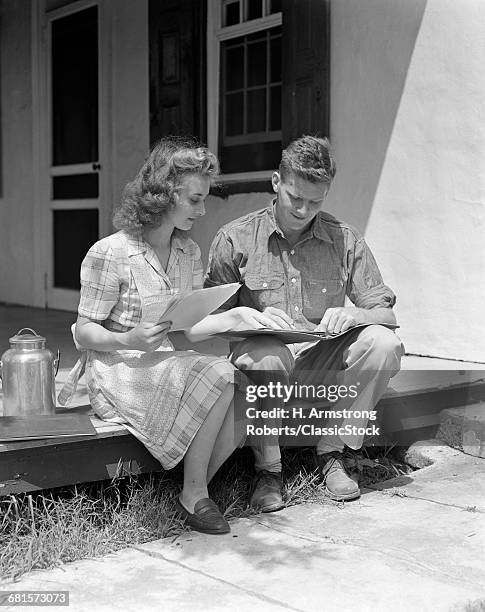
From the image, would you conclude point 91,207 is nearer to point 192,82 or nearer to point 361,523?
point 192,82

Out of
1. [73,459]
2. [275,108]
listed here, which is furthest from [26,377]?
[275,108]

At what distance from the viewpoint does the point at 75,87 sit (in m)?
7.17

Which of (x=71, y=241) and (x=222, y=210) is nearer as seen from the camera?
(x=222, y=210)

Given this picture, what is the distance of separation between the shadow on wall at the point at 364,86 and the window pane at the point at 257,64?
2.49ft

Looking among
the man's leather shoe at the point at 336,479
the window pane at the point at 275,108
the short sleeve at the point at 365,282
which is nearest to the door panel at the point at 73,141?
the window pane at the point at 275,108

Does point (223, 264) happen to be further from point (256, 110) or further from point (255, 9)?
point (255, 9)

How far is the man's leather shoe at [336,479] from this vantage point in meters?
3.24

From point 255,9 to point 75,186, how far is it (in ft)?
7.77

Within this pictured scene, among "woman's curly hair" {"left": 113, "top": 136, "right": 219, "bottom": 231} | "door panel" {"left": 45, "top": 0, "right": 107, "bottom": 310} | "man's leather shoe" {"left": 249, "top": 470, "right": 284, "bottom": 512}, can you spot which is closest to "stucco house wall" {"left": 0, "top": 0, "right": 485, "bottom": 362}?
"man's leather shoe" {"left": 249, "top": 470, "right": 284, "bottom": 512}

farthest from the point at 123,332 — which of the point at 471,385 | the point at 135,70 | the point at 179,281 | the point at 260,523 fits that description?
the point at 135,70

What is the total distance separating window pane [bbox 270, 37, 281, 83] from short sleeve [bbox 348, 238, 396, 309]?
7.96 feet

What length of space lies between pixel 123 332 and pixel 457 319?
6.94 feet

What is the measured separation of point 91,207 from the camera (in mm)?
7051

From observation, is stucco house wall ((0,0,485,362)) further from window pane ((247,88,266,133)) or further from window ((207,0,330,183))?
window pane ((247,88,266,133))
